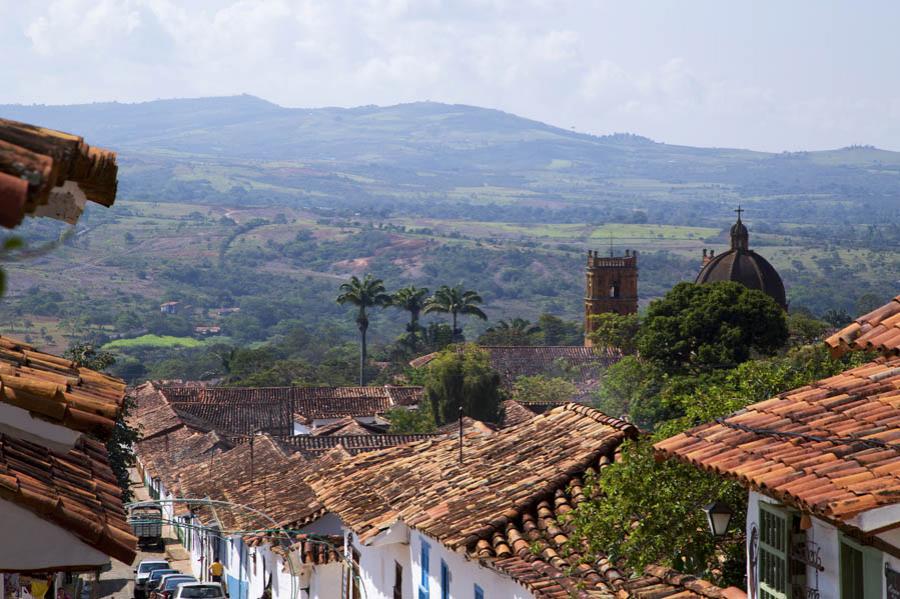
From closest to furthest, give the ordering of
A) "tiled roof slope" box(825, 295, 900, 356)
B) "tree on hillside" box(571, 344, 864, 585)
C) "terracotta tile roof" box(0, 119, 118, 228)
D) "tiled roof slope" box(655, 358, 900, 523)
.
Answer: "terracotta tile roof" box(0, 119, 118, 228) → "tiled roof slope" box(655, 358, 900, 523) → "tiled roof slope" box(825, 295, 900, 356) → "tree on hillside" box(571, 344, 864, 585)

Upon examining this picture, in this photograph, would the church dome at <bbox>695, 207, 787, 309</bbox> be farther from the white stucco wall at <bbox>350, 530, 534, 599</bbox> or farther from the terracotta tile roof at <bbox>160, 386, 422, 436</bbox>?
the white stucco wall at <bbox>350, 530, 534, 599</bbox>

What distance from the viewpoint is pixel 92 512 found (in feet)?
20.7

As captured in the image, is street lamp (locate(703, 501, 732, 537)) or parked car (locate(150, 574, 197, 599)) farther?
parked car (locate(150, 574, 197, 599))

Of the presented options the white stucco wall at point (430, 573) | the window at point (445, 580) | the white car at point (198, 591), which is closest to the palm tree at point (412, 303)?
the white car at point (198, 591)

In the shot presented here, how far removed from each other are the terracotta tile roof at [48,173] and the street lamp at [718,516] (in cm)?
678

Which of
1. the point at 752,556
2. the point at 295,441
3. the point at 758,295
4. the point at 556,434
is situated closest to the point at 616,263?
the point at 758,295

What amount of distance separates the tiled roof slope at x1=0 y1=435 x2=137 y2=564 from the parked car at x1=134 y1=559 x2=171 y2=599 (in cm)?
2598

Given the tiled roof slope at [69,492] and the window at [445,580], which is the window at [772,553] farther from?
the window at [445,580]

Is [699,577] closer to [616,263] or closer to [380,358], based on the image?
[616,263]

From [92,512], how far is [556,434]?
40.8 feet

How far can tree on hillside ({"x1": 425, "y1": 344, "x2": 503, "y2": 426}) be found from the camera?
6500cm

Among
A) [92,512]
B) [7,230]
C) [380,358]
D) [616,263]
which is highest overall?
[7,230]

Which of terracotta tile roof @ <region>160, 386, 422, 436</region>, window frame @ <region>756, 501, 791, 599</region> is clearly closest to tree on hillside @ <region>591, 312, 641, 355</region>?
terracotta tile roof @ <region>160, 386, 422, 436</region>

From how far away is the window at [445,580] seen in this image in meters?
16.3
